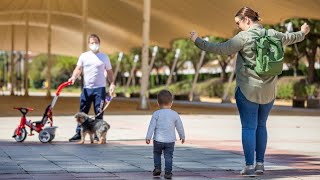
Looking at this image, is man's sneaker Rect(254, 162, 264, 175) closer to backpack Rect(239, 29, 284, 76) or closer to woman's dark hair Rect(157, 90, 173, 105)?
backpack Rect(239, 29, 284, 76)

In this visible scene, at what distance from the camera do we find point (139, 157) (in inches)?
430

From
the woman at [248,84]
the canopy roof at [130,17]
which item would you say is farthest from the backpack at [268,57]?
the canopy roof at [130,17]

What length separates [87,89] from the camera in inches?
545

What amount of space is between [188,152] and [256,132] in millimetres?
2817

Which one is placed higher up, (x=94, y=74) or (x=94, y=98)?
(x=94, y=74)

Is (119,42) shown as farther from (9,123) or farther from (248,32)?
(248,32)

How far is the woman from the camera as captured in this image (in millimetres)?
8859

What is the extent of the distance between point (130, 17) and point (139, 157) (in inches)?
1764

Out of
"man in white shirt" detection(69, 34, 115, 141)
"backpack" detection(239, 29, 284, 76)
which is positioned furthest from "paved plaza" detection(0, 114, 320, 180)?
"backpack" detection(239, 29, 284, 76)

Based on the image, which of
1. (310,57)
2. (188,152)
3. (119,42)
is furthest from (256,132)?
(119,42)

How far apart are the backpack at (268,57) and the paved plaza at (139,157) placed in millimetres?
1208

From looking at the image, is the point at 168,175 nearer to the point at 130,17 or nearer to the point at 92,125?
the point at 92,125

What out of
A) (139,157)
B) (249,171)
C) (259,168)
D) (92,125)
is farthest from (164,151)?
(92,125)

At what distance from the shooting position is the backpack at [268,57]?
8.73 meters
